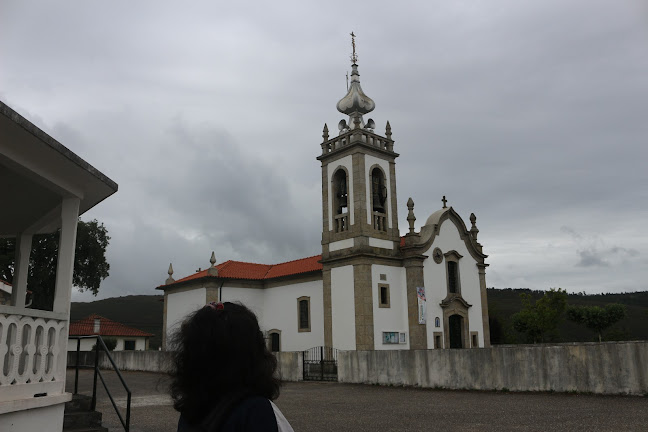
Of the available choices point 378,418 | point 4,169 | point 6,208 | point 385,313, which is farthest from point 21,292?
point 385,313

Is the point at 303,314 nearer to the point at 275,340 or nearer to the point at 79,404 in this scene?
the point at 275,340

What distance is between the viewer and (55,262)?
38625 millimetres

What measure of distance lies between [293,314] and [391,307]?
6.39 metres

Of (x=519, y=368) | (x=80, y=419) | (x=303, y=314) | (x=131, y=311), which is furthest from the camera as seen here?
(x=131, y=311)

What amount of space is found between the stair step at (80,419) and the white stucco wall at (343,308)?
1815 cm

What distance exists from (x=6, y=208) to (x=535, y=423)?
30.5 feet

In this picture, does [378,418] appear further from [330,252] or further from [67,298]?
[330,252]

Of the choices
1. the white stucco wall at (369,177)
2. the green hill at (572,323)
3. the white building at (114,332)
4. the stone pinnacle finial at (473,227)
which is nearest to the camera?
the white stucco wall at (369,177)

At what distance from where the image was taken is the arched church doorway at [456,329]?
91.8 ft

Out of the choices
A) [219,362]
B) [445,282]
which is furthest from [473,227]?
[219,362]

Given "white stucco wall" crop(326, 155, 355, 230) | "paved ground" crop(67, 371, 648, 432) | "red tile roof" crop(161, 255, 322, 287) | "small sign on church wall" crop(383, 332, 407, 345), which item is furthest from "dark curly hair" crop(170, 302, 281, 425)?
"red tile roof" crop(161, 255, 322, 287)

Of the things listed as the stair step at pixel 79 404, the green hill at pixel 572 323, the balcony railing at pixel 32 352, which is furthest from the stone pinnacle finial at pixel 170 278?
the balcony railing at pixel 32 352

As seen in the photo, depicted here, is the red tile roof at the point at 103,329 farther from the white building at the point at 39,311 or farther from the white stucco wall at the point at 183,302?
the white building at the point at 39,311

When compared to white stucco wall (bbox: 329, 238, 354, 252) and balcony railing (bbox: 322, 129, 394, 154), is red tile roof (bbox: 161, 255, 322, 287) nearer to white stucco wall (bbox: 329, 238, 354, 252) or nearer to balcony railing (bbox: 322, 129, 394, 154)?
white stucco wall (bbox: 329, 238, 354, 252)
